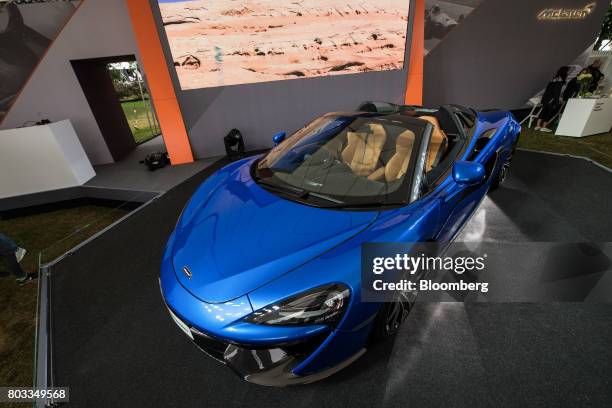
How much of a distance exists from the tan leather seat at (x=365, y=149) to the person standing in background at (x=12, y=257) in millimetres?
2936

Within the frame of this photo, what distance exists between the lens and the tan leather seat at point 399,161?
153 centimetres

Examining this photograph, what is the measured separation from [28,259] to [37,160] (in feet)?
6.00

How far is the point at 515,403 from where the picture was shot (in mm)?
1234

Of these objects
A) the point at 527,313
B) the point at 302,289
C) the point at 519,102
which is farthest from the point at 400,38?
the point at 302,289

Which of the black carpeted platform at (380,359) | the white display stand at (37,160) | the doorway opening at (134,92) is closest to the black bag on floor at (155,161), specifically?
the white display stand at (37,160)

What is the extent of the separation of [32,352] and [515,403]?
2.91 metres

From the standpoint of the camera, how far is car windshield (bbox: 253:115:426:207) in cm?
147

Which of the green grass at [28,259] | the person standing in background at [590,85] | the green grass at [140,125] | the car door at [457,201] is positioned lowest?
the green grass at [28,259]

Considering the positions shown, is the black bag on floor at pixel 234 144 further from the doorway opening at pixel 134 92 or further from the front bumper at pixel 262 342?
the front bumper at pixel 262 342

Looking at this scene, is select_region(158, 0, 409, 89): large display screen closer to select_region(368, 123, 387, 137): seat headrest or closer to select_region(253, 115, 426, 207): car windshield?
select_region(253, 115, 426, 207): car windshield

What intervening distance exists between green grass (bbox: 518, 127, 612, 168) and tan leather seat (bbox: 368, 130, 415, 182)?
4.16 m

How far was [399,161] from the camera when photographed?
1578 millimetres
